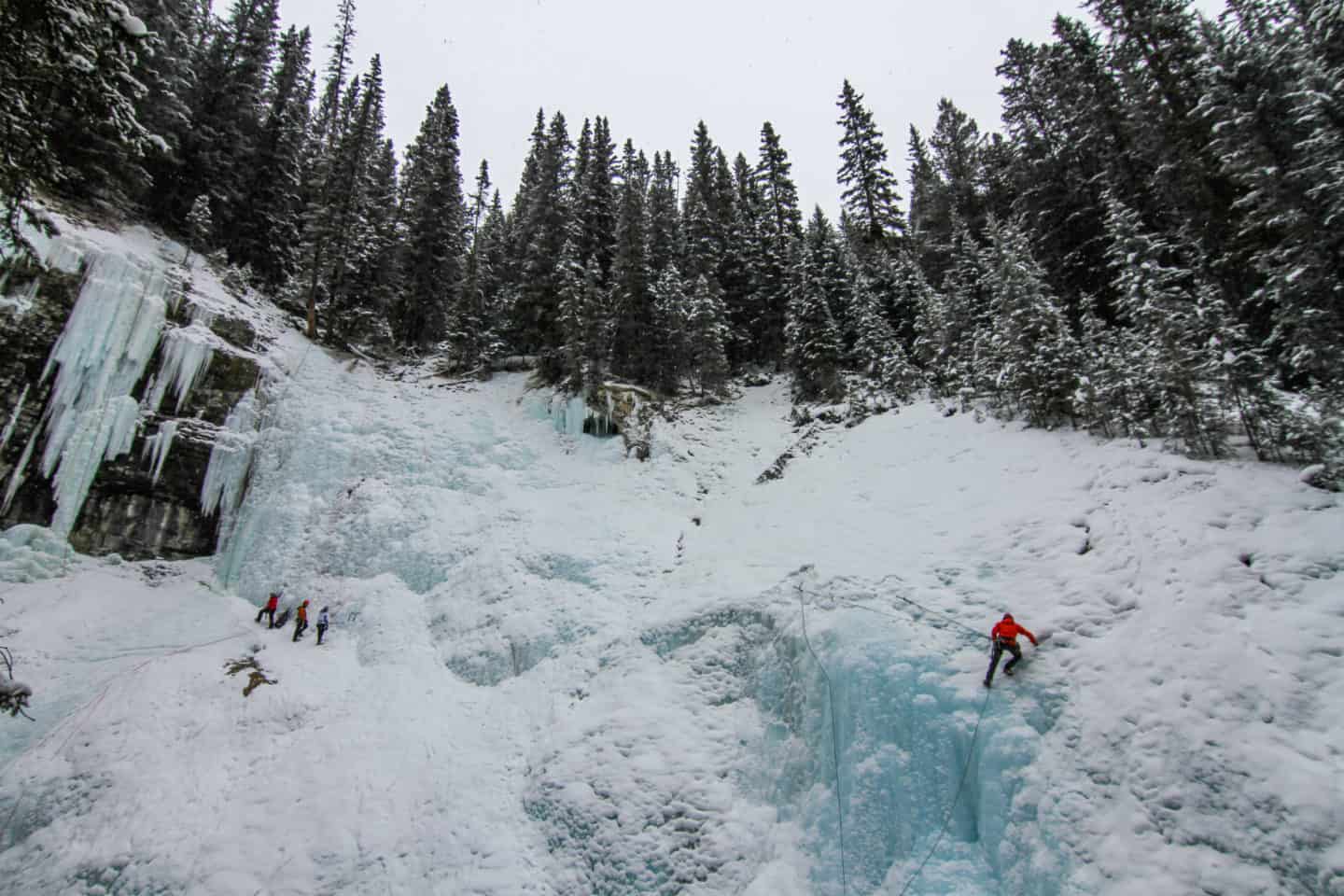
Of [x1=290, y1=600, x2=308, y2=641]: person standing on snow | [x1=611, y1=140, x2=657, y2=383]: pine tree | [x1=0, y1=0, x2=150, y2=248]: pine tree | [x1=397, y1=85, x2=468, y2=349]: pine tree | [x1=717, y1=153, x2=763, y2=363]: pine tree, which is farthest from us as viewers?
[x1=717, y1=153, x2=763, y2=363]: pine tree

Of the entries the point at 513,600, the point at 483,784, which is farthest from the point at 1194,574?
the point at 513,600

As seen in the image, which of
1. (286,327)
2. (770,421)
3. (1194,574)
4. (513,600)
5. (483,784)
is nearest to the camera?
(1194,574)

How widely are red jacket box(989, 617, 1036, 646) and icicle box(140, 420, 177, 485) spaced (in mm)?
21353

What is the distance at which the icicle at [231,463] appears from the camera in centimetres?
1643

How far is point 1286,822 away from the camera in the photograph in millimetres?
5535

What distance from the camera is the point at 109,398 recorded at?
15367 mm

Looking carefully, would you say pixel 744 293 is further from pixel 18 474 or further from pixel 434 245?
pixel 18 474

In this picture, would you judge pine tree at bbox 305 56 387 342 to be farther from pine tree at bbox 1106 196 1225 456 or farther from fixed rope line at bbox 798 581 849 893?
pine tree at bbox 1106 196 1225 456

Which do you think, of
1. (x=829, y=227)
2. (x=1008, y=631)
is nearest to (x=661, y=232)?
(x=829, y=227)

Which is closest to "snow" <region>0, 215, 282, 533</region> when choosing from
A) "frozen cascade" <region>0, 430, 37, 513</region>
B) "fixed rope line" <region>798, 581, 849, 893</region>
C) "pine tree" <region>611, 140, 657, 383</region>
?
"frozen cascade" <region>0, 430, 37, 513</region>

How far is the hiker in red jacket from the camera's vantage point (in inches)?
322

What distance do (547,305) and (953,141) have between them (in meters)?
31.8

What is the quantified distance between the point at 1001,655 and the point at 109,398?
894 inches

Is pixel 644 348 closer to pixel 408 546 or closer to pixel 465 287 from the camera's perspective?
pixel 465 287
